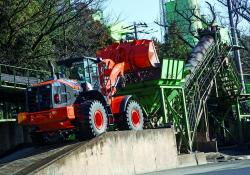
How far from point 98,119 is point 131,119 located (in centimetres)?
240

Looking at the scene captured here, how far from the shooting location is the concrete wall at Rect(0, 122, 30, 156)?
2407 centimetres

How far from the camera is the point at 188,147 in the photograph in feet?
81.3

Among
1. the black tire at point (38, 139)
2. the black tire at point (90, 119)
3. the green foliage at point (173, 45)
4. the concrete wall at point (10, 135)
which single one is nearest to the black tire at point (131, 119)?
the black tire at point (90, 119)

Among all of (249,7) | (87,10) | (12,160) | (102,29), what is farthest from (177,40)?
(12,160)

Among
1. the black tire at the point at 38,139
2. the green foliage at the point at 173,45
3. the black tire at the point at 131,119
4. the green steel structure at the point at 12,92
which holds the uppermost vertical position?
the green foliage at the point at 173,45

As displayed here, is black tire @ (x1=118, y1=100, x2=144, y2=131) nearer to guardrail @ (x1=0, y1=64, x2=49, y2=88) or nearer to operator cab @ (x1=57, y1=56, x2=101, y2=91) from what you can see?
operator cab @ (x1=57, y1=56, x2=101, y2=91)

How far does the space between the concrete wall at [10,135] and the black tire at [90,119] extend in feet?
21.9

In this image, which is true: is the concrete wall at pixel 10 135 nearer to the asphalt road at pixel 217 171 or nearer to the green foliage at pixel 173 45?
the asphalt road at pixel 217 171

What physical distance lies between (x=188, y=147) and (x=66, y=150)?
942 cm

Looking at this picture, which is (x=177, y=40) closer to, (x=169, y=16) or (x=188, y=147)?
(x=169, y=16)

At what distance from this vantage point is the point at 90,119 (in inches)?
693

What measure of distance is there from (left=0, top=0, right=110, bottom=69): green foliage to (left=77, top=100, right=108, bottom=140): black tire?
1363cm

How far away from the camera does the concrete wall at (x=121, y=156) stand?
16.0m

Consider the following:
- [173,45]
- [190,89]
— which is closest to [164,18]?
[173,45]
